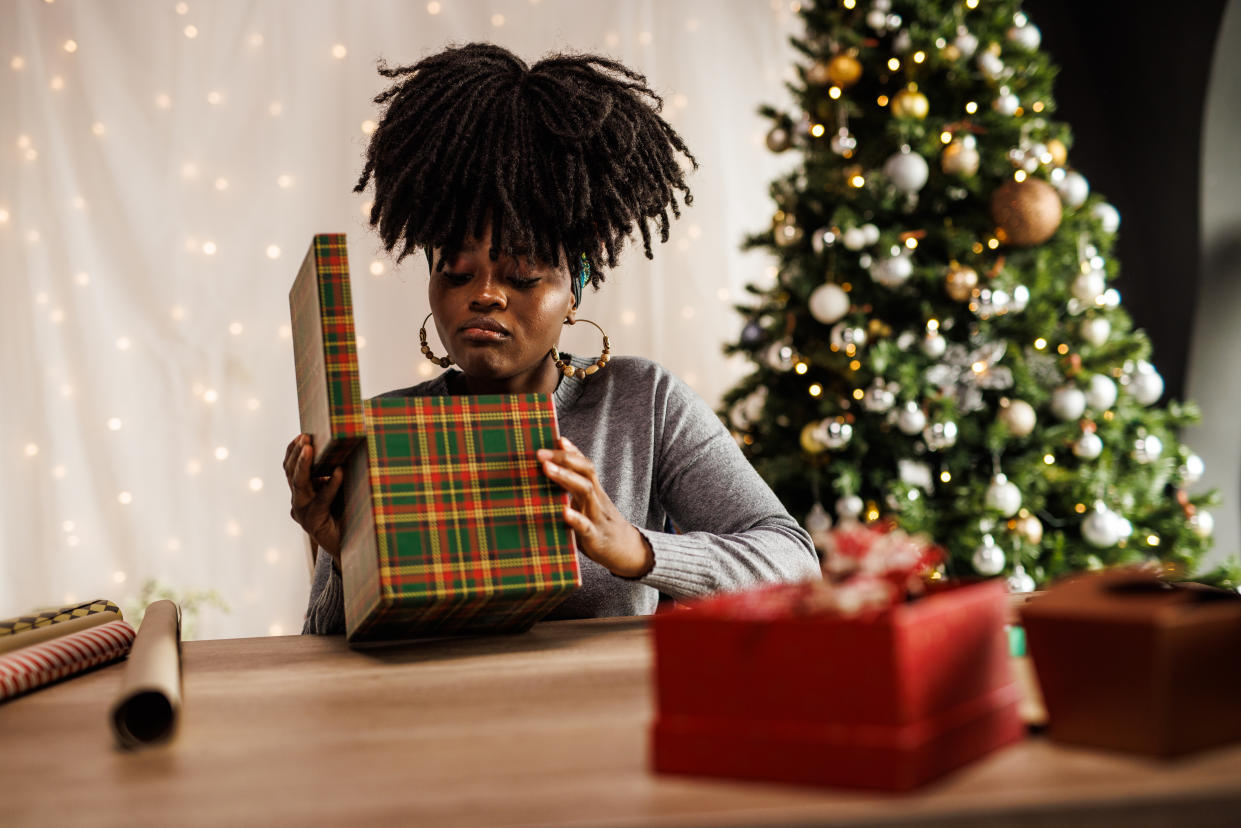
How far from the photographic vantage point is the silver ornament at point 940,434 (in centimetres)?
211

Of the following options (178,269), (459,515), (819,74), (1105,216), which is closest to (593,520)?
(459,515)

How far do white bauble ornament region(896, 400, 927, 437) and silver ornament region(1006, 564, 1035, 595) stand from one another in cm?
37

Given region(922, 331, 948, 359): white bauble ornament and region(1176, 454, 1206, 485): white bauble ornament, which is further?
region(1176, 454, 1206, 485): white bauble ornament

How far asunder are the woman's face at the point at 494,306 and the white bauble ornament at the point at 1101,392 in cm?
143

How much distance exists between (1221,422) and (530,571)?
94.9 inches

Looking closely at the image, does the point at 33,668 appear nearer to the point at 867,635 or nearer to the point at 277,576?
the point at 867,635

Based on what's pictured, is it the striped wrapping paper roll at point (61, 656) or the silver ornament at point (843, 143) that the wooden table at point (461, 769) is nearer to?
the striped wrapping paper roll at point (61, 656)

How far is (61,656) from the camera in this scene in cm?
82

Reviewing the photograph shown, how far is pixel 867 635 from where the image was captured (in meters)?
0.44

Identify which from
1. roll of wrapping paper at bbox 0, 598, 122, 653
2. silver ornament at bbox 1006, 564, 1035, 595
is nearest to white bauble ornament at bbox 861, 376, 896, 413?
silver ornament at bbox 1006, 564, 1035, 595

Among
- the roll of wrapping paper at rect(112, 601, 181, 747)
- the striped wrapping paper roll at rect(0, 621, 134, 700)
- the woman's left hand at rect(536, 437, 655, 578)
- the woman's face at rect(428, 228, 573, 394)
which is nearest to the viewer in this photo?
the roll of wrapping paper at rect(112, 601, 181, 747)

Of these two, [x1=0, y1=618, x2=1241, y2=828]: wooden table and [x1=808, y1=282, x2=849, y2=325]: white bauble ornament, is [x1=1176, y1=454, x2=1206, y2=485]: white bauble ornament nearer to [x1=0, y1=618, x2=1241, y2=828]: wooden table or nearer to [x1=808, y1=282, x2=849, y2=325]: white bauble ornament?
[x1=808, y1=282, x2=849, y2=325]: white bauble ornament

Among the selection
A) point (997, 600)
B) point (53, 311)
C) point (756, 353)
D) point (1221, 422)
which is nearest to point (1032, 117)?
point (756, 353)

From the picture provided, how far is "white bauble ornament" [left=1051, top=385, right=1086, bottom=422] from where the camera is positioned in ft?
6.98
